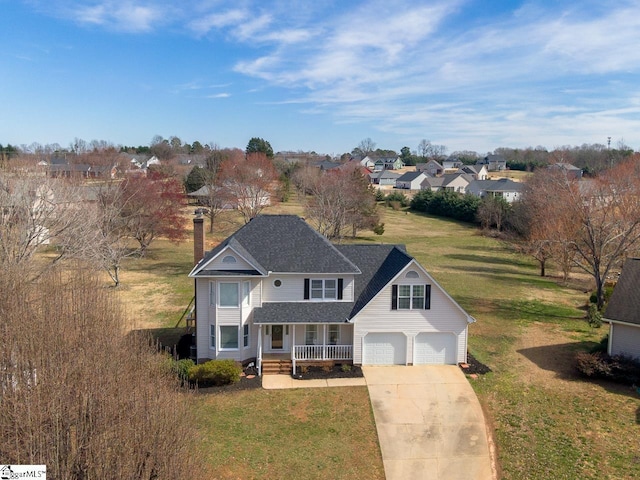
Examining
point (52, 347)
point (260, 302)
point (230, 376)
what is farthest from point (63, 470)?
point (260, 302)

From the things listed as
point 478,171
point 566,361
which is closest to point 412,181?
point 478,171

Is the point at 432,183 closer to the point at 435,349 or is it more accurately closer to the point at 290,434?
the point at 435,349

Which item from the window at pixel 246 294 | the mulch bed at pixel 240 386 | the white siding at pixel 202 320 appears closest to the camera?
the mulch bed at pixel 240 386

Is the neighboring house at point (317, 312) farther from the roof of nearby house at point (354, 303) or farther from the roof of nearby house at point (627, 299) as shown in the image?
the roof of nearby house at point (627, 299)

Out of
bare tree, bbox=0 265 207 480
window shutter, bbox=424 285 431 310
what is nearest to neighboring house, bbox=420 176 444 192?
window shutter, bbox=424 285 431 310

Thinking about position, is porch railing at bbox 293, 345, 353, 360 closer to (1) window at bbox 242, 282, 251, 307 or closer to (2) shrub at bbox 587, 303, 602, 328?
(1) window at bbox 242, 282, 251, 307

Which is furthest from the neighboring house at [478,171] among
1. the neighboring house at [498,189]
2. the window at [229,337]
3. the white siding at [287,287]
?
the window at [229,337]
